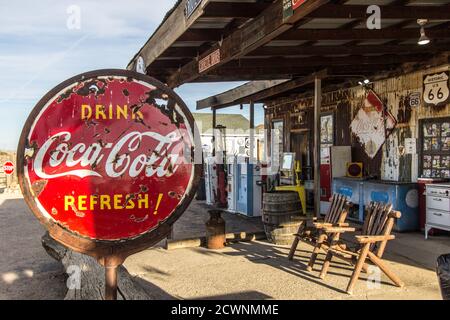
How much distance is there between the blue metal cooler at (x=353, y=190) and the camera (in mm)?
9648

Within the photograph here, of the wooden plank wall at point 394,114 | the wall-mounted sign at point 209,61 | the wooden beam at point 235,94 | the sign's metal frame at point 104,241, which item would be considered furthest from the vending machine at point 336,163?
the sign's metal frame at point 104,241

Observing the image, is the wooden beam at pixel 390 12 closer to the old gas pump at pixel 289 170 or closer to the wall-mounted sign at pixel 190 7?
the wall-mounted sign at pixel 190 7

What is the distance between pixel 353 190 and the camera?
32.6 feet

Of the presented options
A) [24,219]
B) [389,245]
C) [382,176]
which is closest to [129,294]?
[389,245]

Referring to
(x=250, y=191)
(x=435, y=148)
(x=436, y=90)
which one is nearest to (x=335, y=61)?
(x=436, y=90)

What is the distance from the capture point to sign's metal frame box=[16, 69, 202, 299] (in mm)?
1537

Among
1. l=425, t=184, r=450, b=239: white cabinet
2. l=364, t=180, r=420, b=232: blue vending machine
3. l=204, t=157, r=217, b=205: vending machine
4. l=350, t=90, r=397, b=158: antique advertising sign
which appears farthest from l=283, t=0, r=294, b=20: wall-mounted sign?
l=204, t=157, r=217, b=205: vending machine

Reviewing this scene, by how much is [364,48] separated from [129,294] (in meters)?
5.53

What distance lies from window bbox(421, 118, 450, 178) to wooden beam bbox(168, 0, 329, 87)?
4712mm

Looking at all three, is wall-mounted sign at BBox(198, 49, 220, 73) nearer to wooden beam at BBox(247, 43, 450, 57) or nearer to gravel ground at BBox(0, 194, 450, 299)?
wooden beam at BBox(247, 43, 450, 57)

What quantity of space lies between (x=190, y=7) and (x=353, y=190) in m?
6.24

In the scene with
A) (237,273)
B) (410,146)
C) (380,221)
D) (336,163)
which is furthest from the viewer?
(336,163)

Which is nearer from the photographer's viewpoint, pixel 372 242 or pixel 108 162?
pixel 108 162

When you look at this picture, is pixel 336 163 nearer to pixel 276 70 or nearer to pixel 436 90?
pixel 436 90
